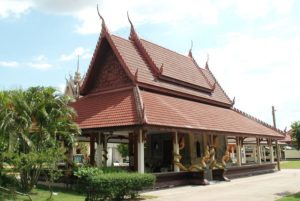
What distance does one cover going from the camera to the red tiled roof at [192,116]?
1681 centimetres

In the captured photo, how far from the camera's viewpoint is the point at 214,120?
833 inches

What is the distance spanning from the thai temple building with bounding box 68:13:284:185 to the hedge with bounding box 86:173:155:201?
8.90 ft

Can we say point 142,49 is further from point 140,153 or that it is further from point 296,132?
point 296,132

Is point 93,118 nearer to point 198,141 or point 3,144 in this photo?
point 3,144

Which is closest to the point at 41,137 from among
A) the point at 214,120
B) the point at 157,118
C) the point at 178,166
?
the point at 157,118

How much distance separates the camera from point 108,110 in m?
17.7

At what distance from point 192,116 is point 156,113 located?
3.16 m

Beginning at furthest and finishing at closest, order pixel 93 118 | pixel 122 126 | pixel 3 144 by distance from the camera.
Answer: pixel 93 118
pixel 122 126
pixel 3 144

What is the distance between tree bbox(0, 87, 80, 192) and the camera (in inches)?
541

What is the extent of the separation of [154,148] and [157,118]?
593 cm

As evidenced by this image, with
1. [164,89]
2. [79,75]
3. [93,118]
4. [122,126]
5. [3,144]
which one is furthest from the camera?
[79,75]

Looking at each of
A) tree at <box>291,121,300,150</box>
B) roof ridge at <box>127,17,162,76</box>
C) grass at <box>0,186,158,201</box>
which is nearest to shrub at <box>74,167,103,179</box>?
grass at <box>0,186,158,201</box>

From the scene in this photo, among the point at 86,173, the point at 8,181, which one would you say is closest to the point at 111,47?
the point at 8,181

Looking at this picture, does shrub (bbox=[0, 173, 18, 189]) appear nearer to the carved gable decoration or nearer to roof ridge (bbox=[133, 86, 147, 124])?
roof ridge (bbox=[133, 86, 147, 124])
